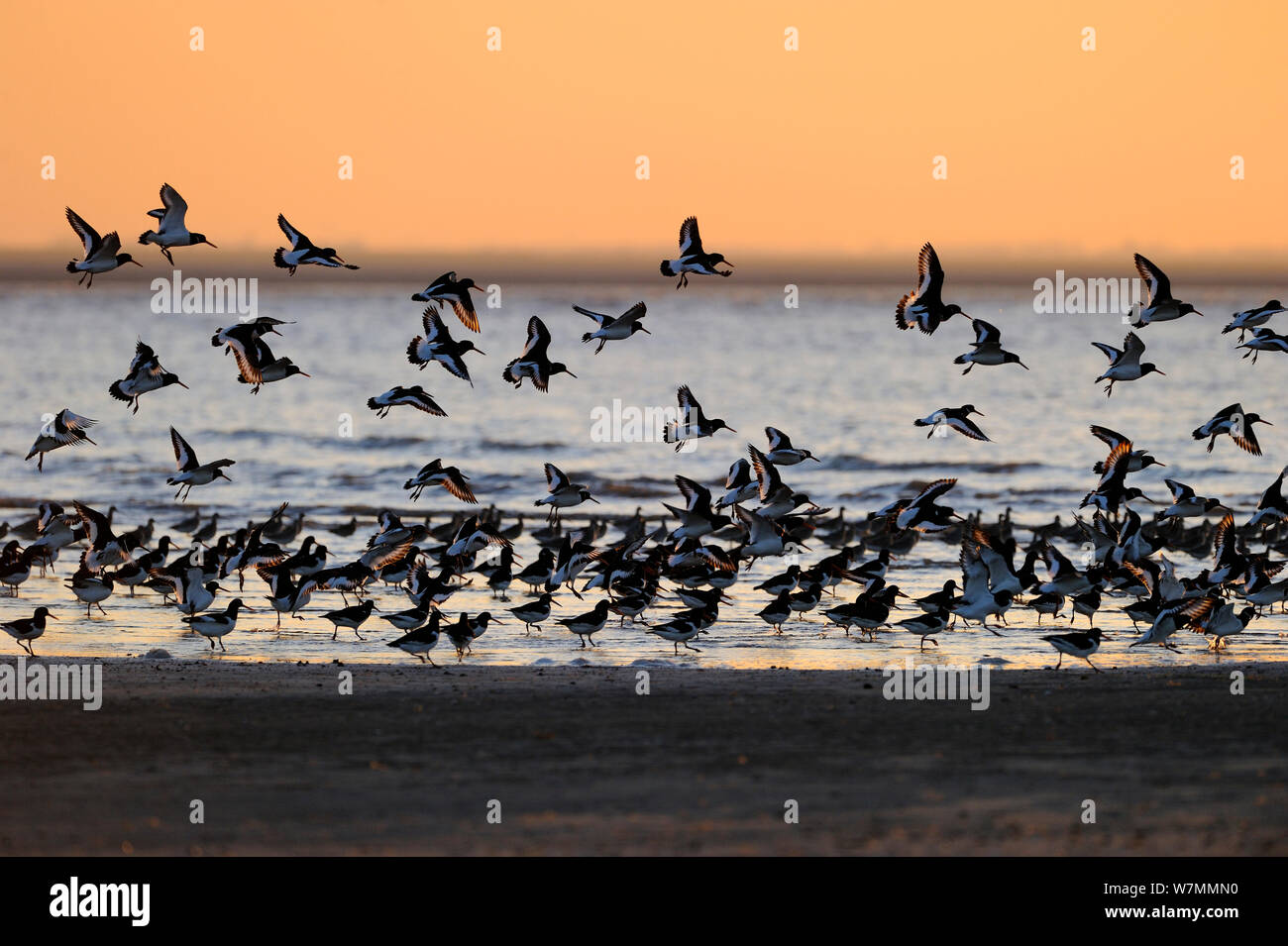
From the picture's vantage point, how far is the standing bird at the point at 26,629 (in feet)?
52.6

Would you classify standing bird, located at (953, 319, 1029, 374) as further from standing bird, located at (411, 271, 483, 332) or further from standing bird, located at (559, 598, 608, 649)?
standing bird, located at (411, 271, 483, 332)

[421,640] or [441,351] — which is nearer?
[421,640]

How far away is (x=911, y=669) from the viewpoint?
49.1 feet

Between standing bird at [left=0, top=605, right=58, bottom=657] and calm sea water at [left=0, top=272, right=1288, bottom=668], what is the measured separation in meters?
0.19

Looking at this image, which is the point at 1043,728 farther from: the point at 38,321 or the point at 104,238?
the point at 38,321

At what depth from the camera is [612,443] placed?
38344 mm

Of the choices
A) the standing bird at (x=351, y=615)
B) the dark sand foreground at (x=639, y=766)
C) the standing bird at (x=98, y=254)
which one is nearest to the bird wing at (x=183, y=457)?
the standing bird at (x=98, y=254)

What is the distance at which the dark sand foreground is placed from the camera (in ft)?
32.5

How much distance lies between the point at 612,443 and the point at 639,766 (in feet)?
89.0

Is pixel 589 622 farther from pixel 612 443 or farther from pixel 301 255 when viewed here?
pixel 612 443
